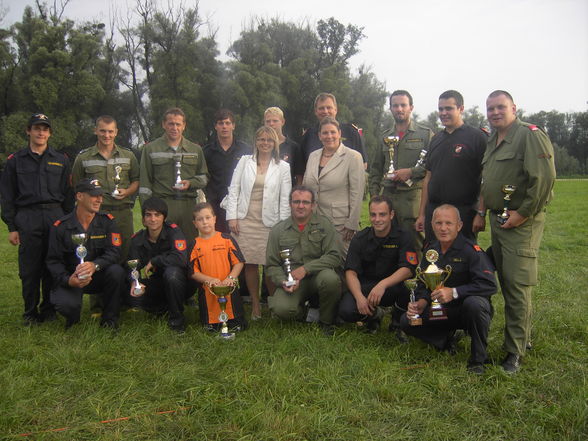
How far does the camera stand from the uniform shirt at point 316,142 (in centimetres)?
573

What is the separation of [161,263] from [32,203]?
1458mm

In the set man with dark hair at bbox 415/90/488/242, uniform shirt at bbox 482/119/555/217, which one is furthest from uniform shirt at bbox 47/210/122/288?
uniform shirt at bbox 482/119/555/217

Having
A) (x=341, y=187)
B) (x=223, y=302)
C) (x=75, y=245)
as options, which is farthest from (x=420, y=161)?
(x=75, y=245)

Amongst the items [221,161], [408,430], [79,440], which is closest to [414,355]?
[408,430]

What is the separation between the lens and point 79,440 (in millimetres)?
2715

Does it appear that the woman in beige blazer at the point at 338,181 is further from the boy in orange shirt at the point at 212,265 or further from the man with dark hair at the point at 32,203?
the man with dark hair at the point at 32,203

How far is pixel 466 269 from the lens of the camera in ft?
12.7

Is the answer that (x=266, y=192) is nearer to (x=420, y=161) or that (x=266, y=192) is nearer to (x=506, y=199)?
(x=420, y=161)

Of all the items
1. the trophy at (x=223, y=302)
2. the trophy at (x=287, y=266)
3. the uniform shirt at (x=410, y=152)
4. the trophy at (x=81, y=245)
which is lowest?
the trophy at (x=223, y=302)

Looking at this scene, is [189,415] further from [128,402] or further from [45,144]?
[45,144]

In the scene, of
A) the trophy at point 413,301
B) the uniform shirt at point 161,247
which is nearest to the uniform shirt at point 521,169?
the trophy at point 413,301

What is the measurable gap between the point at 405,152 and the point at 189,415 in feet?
11.3

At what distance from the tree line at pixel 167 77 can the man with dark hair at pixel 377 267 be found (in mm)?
22999

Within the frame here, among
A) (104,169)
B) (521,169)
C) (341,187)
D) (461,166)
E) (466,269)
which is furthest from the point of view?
(104,169)
